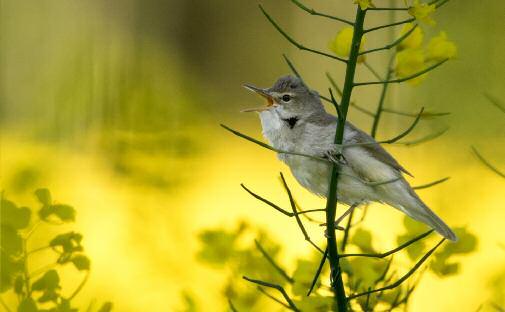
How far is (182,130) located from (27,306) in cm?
107

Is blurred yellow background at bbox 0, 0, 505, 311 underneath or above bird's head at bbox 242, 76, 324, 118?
underneath

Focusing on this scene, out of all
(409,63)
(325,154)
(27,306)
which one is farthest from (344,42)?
(27,306)

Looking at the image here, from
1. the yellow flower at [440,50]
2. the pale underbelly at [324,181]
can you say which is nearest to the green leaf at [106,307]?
the pale underbelly at [324,181]

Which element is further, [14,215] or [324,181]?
[324,181]

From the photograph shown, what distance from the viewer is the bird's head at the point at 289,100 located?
53.1 inches

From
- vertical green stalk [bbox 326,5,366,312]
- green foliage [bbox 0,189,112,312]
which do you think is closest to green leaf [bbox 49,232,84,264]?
green foliage [bbox 0,189,112,312]

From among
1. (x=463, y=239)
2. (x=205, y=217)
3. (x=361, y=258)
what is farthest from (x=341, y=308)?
(x=205, y=217)

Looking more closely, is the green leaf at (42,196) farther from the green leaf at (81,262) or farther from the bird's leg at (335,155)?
the bird's leg at (335,155)

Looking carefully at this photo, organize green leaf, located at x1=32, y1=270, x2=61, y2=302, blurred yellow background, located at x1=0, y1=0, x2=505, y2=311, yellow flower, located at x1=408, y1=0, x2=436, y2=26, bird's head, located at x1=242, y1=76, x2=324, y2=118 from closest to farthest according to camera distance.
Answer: yellow flower, located at x1=408, y1=0, x2=436, y2=26
green leaf, located at x1=32, y1=270, x2=61, y2=302
bird's head, located at x1=242, y1=76, x2=324, y2=118
blurred yellow background, located at x1=0, y1=0, x2=505, y2=311

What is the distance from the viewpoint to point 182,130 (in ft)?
6.53

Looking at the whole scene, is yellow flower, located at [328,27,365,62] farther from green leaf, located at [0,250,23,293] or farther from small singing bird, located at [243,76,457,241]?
green leaf, located at [0,250,23,293]

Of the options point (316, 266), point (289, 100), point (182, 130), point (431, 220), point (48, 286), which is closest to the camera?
point (48, 286)

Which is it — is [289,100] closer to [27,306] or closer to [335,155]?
[335,155]

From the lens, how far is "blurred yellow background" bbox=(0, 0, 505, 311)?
1640 mm
